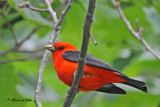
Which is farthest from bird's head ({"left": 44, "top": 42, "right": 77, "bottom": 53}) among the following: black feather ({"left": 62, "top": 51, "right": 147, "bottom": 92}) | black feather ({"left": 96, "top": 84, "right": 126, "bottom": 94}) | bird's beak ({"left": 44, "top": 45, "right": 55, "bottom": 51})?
black feather ({"left": 96, "top": 84, "right": 126, "bottom": 94})

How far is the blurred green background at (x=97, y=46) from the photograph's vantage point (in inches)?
273

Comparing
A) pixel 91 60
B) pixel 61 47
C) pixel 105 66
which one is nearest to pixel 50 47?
pixel 61 47

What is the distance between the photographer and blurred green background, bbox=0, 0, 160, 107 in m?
6.93

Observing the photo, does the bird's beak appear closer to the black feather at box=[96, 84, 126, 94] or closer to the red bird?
the red bird

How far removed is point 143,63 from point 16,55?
274 centimetres

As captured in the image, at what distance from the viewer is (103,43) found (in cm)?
823

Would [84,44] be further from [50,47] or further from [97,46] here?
[97,46]

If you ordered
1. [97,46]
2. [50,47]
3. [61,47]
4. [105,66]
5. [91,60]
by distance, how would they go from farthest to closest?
[97,46], [61,47], [50,47], [91,60], [105,66]

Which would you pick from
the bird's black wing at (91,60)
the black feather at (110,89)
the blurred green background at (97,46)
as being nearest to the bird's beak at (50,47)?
the bird's black wing at (91,60)

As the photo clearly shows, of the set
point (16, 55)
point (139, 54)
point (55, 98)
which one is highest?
point (139, 54)

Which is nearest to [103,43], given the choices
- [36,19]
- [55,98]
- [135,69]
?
[135,69]

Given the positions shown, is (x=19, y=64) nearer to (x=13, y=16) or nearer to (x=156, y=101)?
(x=13, y=16)

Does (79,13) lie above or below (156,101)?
above

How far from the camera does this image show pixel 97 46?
25.4 feet
